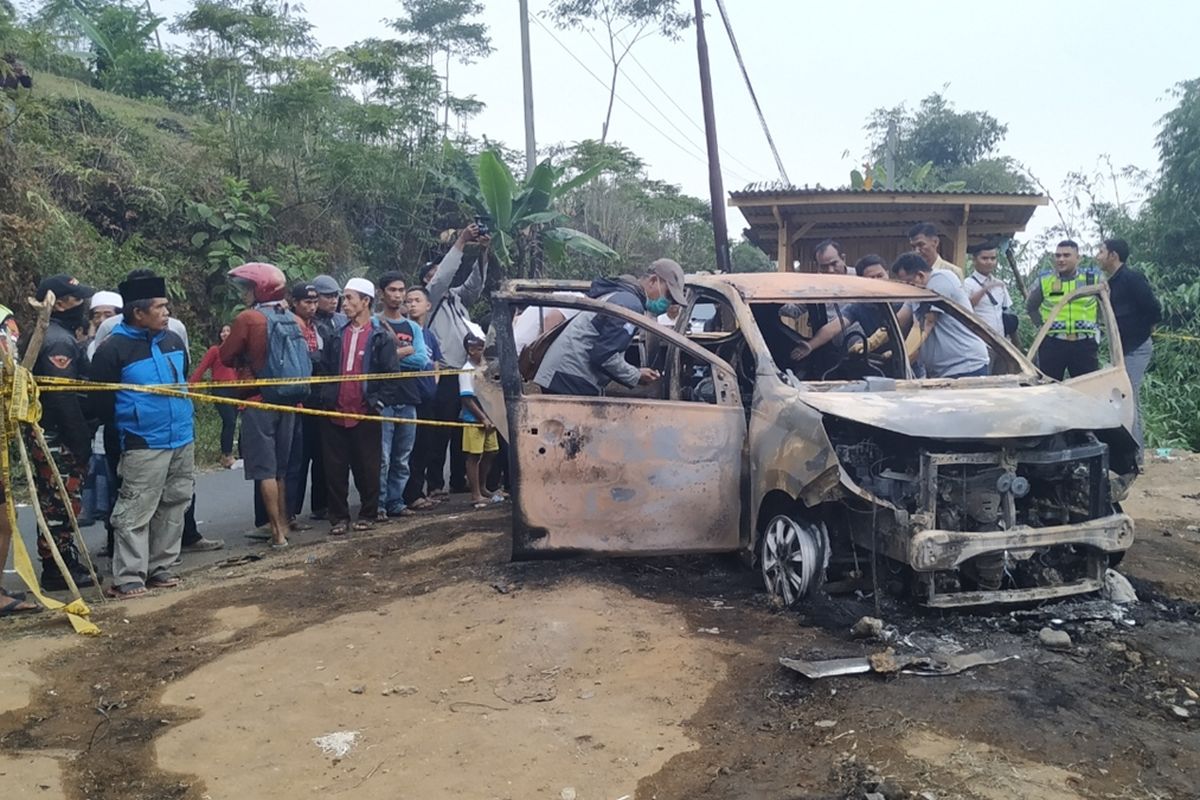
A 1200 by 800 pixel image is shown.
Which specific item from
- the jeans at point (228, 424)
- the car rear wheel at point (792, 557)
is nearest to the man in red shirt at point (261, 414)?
the jeans at point (228, 424)

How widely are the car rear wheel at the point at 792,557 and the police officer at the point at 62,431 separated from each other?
4075mm

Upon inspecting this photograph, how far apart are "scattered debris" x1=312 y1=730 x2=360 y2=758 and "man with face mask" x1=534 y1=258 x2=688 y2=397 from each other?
279 centimetres

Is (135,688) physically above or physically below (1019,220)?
below

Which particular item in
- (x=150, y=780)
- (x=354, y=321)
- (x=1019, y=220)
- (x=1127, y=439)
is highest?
(x=1019, y=220)

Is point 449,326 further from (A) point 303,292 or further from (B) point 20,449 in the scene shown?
(B) point 20,449

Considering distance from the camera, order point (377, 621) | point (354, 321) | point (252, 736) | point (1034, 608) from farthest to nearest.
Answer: point (354, 321), point (377, 621), point (1034, 608), point (252, 736)

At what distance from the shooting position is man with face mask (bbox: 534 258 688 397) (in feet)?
20.3

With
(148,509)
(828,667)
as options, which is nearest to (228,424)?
(148,509)

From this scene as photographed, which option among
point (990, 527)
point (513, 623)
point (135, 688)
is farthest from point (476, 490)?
point (990, 527)

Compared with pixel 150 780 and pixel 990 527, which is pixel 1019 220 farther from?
pixel 150 780

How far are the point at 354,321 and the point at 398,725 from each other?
411 centimetres

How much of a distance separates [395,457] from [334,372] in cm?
84

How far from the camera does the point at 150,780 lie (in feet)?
12.0

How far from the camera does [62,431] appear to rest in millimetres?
6031
